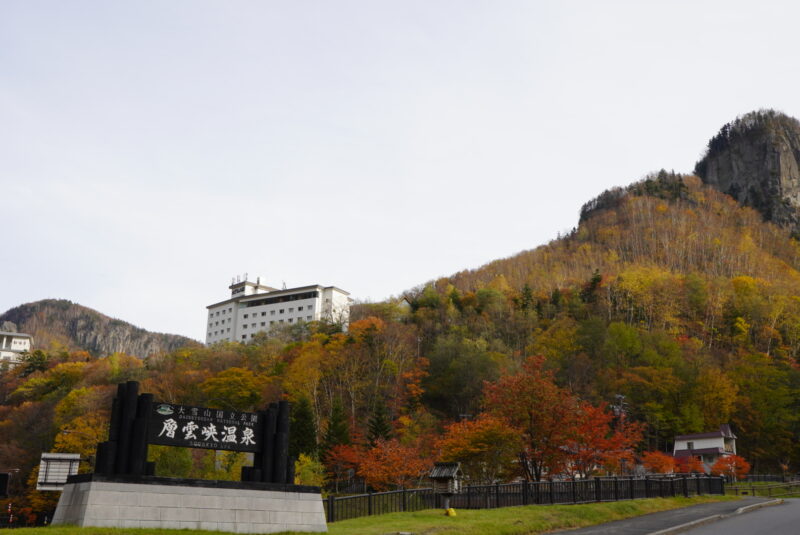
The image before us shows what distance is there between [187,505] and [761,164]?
514ft

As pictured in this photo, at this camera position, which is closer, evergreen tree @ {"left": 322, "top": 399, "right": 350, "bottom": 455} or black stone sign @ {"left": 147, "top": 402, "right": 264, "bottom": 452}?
black stone sign @ {"left": 147, "top": 402, "right": 264, "bottom": 452}

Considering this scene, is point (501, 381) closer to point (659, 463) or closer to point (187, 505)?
point (659, 463)

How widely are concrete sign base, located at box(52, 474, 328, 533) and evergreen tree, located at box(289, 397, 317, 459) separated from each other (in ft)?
103

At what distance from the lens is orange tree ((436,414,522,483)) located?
96.3 feet

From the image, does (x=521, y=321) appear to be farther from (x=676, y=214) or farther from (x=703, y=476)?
(x=676, y=214)

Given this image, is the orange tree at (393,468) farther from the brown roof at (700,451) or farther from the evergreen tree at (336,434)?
the brown roof at (700,451)

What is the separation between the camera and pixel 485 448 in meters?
31.1

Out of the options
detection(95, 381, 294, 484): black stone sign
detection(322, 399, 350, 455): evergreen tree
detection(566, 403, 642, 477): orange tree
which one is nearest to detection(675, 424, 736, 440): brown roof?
detection(566, 403, 642, 477): orange tree

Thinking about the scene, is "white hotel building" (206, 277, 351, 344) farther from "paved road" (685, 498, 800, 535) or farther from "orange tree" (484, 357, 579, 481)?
"paved road" (685, 498, 800, 535)

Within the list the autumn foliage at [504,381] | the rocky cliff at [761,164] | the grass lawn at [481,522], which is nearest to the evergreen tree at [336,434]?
the autumn foliage at [504,381]

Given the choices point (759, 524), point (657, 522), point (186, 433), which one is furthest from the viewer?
point (657, 522)

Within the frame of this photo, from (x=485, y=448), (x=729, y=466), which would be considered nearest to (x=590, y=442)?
(x=485, y=448)

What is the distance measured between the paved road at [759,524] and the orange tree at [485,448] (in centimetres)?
1014

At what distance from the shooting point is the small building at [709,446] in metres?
51.1
